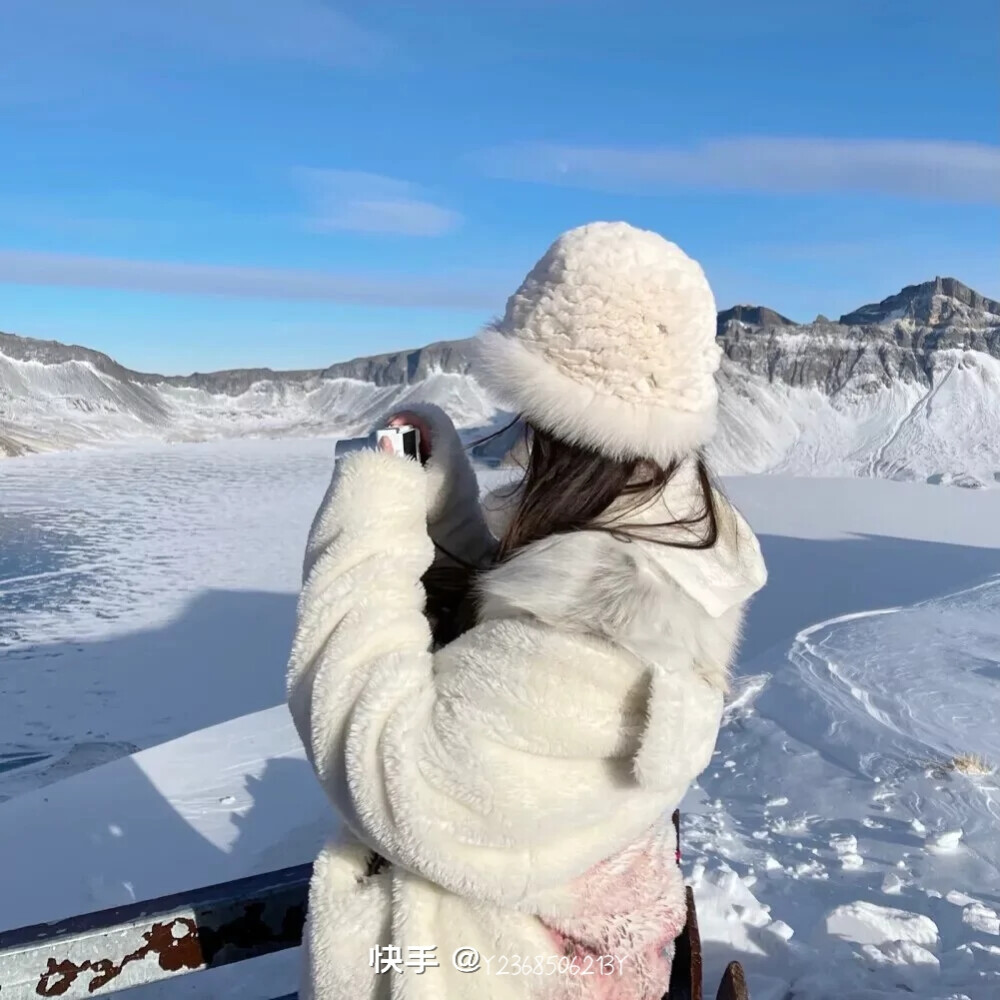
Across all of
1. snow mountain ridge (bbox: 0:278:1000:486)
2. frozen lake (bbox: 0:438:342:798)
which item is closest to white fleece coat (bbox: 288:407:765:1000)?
frozen lake (bbox: 0:438:342:798)

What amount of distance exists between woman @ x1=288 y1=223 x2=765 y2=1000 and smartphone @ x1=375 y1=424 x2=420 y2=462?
0.31ft

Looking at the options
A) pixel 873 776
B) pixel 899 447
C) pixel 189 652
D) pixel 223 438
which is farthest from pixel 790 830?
pixel 223 438

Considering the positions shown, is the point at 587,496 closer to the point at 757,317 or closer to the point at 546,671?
the point at 546,671

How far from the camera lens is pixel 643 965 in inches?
51.6

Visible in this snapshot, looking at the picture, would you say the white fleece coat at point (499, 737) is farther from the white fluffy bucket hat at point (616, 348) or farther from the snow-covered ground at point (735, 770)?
the snow-covered ground at point (735, 770)

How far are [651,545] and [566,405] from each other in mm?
211

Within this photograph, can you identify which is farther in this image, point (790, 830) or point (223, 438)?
point (223, 438)

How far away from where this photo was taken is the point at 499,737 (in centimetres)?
113

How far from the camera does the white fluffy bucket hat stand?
1.21 metres

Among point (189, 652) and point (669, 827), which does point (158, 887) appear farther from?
point (189, 652)

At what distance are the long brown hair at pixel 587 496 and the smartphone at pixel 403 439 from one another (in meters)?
0.18

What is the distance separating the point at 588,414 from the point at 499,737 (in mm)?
419

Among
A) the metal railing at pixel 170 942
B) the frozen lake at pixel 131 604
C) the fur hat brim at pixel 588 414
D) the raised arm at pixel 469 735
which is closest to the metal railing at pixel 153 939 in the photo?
the metal railing at pixel 170 942

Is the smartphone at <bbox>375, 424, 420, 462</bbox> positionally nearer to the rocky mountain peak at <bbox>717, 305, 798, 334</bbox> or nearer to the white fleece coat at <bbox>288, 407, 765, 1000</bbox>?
the white fleece coat at <bbox>288, 407, 765, 1000</bbox>
